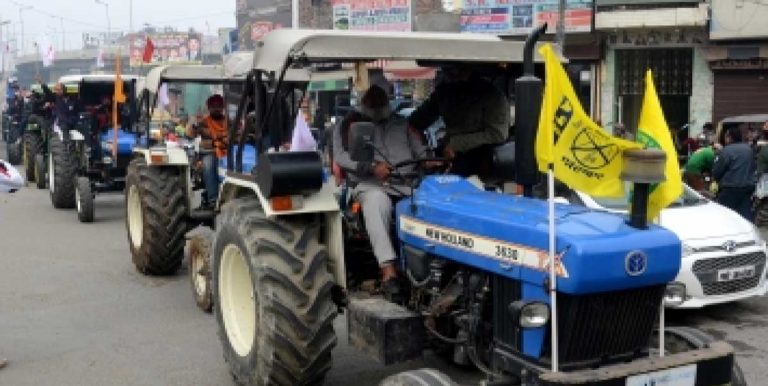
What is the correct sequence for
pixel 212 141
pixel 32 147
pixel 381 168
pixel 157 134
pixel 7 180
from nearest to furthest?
pixel 381 168 → pixel 7 180 → pixel 212 141 → pixel 157 134 → pixel 32 147

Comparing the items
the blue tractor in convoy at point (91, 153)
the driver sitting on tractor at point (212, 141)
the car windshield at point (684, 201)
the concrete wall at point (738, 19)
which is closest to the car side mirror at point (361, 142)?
the car windshield at point (684, 201)

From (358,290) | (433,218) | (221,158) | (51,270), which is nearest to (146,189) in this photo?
(221,158)

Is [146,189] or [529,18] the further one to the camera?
[529,18]

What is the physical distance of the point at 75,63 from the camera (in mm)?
90250

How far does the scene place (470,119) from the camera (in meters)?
5.85

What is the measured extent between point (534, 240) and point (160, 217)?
5.51 meters

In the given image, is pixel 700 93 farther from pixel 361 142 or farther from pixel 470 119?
pixel 361 142

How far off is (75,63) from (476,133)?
3586 inches

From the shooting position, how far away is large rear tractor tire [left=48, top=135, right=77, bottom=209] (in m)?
14.3

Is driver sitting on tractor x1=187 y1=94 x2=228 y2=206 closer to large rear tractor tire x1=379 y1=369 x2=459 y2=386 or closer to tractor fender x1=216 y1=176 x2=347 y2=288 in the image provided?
Result: tractor fender x1=216 y1=176 x2=347 y2=288

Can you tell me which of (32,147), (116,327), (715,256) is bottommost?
(116,327)

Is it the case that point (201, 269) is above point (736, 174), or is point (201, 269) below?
below

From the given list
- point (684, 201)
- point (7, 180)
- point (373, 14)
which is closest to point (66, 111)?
point (7, 180)

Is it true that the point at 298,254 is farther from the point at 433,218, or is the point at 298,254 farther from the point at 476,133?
the point at 476,133
